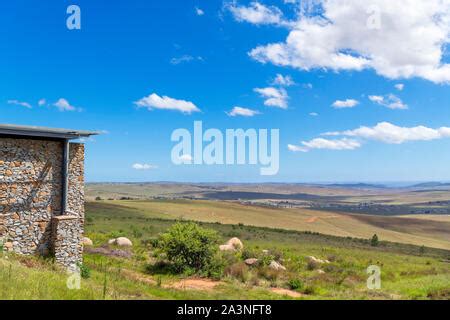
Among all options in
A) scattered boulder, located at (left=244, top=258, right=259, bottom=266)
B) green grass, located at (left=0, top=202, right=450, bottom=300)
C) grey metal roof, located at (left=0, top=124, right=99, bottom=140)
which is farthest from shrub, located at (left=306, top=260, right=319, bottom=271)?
grey metal roof, located at (left=0, top=124, right=99, bottom=140)

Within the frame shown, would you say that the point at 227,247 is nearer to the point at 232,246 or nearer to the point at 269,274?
the point at 232,246

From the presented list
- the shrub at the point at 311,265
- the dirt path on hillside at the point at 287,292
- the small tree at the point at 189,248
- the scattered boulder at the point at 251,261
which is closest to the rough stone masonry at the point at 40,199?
the small tree at the point at 189,248

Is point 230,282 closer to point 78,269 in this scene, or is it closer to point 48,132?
point 78,269

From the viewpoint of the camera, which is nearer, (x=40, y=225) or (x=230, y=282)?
(x=40, y=225)

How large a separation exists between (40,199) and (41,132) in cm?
266

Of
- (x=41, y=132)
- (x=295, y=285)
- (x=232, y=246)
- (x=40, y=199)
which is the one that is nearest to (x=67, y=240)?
(x=40, y=199)

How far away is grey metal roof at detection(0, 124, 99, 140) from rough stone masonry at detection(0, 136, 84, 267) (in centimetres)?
40

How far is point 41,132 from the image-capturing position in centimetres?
1544

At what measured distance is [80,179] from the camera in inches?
670

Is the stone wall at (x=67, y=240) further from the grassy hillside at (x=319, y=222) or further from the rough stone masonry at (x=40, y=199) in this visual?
the grassy hillside at (x=319, y=222)

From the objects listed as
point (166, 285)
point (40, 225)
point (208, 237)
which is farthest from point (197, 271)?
point (40, 225)
